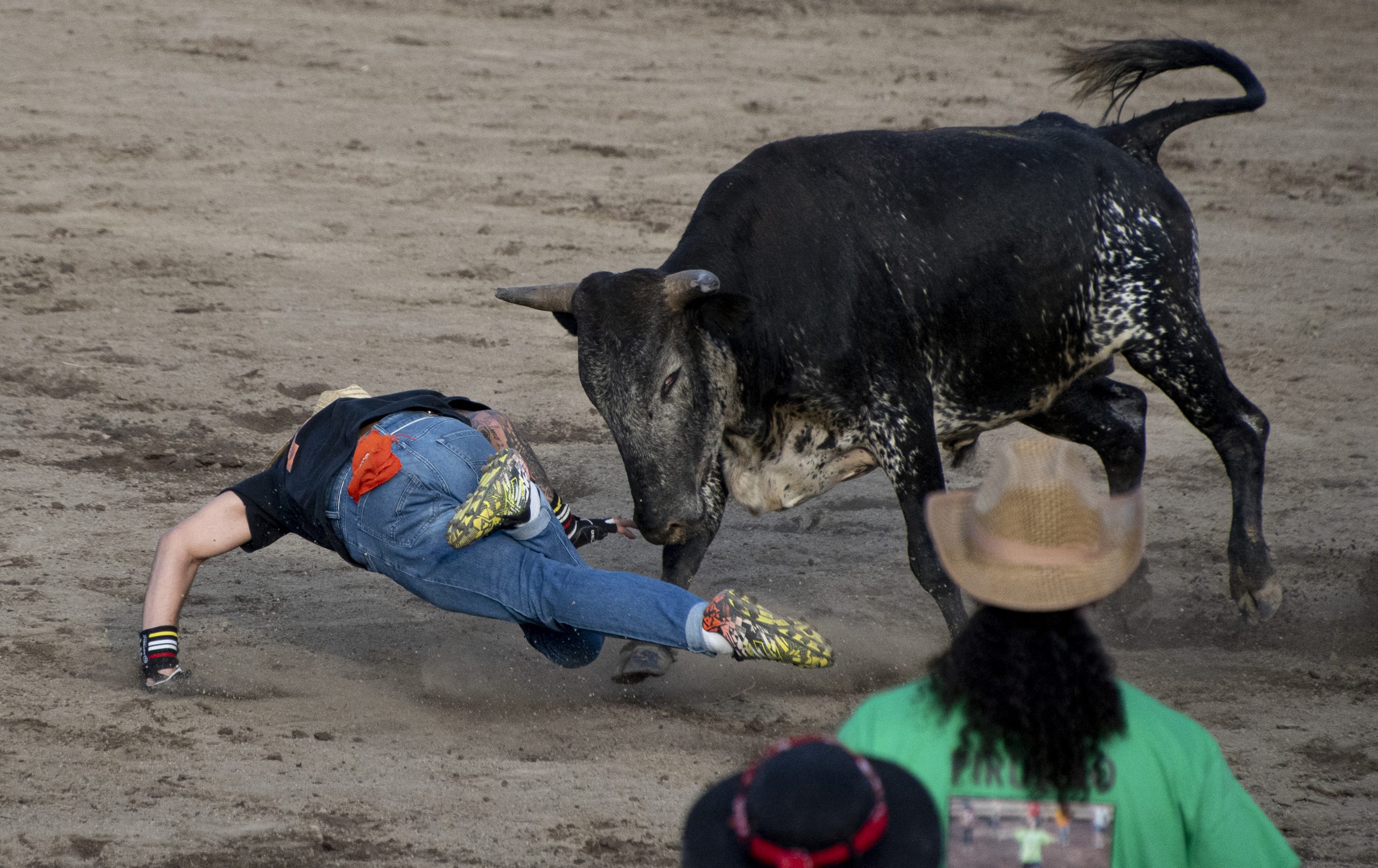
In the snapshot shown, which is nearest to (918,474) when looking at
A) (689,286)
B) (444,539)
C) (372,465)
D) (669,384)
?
(669,384)

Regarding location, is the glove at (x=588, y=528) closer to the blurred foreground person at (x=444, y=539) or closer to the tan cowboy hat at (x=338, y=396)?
the blurred foreground person at (x=444, y=539)

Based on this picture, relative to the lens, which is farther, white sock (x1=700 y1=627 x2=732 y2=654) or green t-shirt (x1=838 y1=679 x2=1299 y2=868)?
white sock (x1=700 y1=627 x2=732 y2=654)

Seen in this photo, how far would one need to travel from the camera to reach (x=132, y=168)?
1054cm

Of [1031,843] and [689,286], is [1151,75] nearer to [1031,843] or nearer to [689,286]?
[689,286]

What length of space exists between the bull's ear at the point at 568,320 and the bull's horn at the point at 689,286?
0.52 m

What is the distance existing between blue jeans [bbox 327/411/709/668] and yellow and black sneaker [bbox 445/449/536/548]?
0.31ft

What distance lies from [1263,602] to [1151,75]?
2.19m

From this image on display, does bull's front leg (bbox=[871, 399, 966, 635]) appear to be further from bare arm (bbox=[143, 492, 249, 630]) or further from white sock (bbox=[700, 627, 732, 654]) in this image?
bare arm (bbox=[143, 492, 249, 630])

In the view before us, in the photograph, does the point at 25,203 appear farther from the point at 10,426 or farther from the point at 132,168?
the point at 10,426

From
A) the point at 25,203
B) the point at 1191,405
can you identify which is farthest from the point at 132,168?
the point at 1191,405

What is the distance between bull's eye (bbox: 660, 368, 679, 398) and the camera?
16.8 ft

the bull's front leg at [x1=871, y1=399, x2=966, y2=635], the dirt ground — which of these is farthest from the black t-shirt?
the bull's front leg at [x1=871, y1=399, x2=966, y2=635]

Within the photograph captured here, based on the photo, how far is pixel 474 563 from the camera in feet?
14.9

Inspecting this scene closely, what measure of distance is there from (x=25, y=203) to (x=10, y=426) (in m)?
3.23
